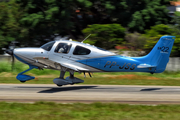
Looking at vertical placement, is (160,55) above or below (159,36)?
below

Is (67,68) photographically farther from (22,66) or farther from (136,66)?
(22,66)

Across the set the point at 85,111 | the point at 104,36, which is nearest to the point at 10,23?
the point at 104,36

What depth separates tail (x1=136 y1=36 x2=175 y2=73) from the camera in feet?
Answer: 44.8

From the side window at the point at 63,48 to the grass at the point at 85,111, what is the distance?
4900 millimetres

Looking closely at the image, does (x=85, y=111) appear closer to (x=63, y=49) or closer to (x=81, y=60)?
(x=81, y=60)

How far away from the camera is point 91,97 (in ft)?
39.0

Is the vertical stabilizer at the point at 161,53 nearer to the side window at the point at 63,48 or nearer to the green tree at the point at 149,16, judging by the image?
the side window at the point at 63,48

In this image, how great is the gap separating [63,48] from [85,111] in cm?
621

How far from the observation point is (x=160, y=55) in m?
13.8

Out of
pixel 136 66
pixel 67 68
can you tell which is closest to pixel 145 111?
pixel 136 66

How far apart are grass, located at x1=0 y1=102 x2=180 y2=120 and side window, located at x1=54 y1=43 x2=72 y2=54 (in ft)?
16.1

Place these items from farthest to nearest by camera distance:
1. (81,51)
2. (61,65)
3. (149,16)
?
(149,16) → (81,51) → (61,65)

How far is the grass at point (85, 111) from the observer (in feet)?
26.7

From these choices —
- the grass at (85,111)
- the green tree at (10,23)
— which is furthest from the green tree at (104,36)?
the grass at (85,111)
